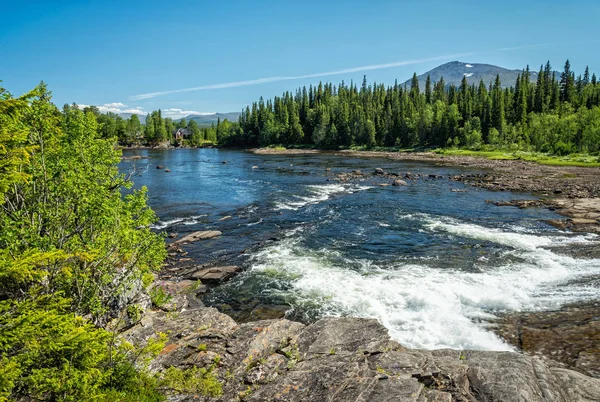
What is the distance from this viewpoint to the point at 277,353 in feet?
49.4

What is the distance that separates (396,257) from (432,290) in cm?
670

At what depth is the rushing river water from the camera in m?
20.4

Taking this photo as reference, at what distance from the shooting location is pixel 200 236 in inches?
1372

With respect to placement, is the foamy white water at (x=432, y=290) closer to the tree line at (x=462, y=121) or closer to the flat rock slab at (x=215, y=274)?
the flat rock slab at (x=215, y=274)

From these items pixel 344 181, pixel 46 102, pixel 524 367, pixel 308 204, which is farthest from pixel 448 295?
pixel 344 181

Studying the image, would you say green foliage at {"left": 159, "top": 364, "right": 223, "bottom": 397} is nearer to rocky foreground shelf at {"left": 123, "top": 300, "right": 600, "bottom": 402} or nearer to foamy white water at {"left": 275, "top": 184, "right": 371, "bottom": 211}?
rocky foreground shelf at {"left": 123, "top": 300, "right": 600, "bottom": 402}

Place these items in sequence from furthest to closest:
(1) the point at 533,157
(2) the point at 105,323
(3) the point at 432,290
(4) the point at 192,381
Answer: (1) the point at 533,157 → (3) the point at 432,290 → (2) the point at 105,323 → (4) the point at 192,381

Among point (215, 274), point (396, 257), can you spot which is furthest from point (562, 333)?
point (215, 274)

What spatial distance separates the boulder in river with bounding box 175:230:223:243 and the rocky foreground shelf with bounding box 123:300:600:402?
16609 mm

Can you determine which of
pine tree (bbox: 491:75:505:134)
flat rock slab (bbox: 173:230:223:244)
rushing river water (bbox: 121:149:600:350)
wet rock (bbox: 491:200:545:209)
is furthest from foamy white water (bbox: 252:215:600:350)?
pine tree (bbox: 491:75:505:134)

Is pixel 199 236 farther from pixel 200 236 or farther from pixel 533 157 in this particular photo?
pixel 533 157

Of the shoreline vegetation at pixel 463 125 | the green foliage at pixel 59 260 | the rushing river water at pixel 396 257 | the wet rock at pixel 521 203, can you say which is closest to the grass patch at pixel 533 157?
the shoreline vegetation at pixel 463 125

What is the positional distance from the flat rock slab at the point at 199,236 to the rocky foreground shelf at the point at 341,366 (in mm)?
16585

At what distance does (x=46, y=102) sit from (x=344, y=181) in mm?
59154
